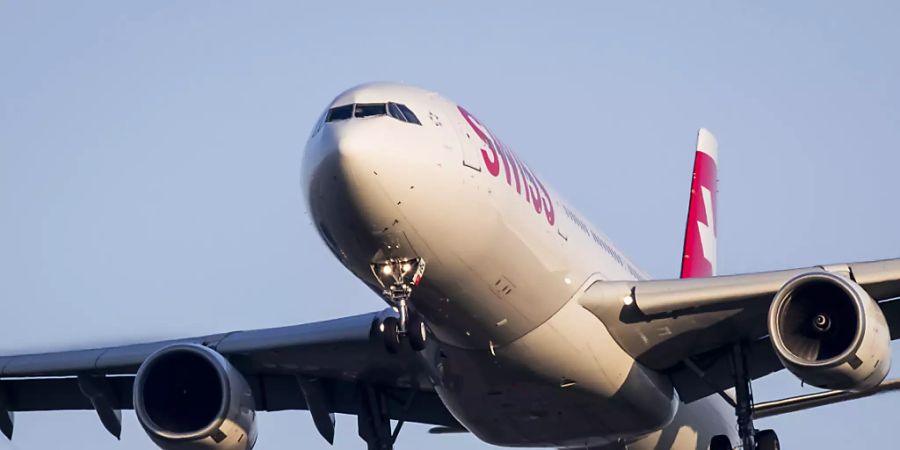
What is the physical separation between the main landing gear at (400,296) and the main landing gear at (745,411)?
5854 millimetres

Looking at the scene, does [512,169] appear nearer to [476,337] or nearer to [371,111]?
[476,337]

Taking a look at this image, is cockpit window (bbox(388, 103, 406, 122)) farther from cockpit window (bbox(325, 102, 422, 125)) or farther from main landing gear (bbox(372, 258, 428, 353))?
main landing gear (bbox(372, 258, 428, 353))

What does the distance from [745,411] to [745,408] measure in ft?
0.14

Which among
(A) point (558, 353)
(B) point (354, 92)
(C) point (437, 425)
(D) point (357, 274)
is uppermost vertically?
(B) point (354, 92)

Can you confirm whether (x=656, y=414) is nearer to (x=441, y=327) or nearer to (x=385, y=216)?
(x=441, y=327)

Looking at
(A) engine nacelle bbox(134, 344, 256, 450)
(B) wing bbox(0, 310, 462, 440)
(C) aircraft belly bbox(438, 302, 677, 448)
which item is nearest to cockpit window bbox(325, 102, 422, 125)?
(C) aircraft belly bbox(438, 302, 677, 448)

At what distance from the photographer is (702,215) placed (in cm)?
3597

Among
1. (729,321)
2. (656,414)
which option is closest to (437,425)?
(656,414)

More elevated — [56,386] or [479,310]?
[479,310]

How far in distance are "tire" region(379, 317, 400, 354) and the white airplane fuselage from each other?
63cm

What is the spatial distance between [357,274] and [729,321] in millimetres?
5803

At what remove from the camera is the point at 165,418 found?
22797mm

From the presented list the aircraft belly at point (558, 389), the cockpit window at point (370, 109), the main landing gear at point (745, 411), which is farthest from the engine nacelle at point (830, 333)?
the cockpit window at point (370, 109)

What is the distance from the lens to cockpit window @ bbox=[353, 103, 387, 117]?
59.7ft
